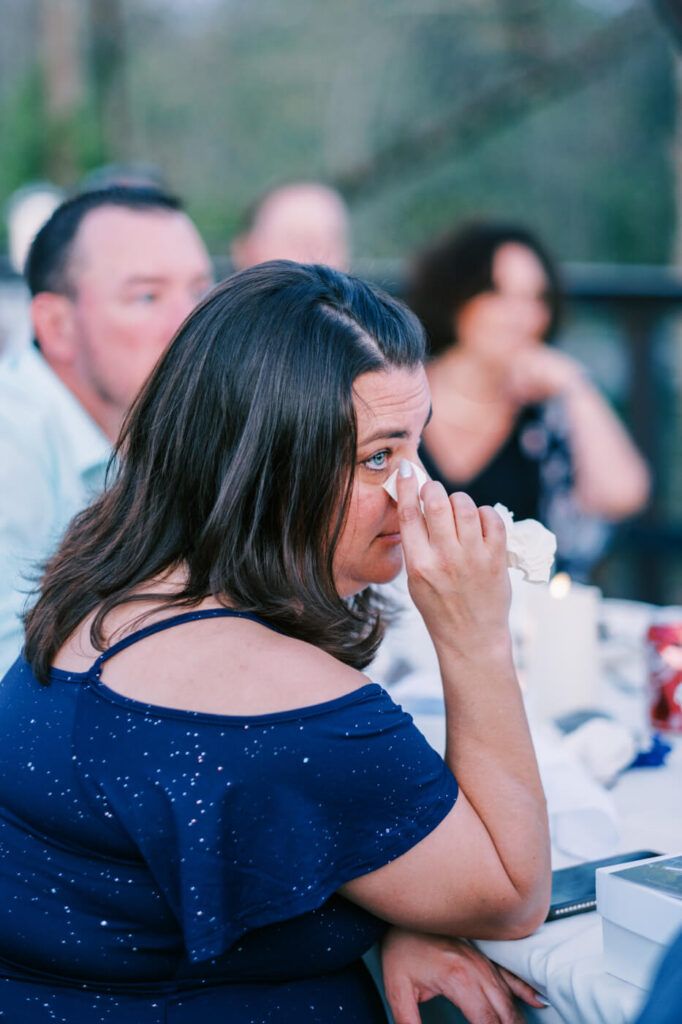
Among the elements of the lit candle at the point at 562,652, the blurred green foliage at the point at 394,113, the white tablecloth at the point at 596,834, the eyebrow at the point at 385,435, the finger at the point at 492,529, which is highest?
the blurred green foliage at the point at 394,113

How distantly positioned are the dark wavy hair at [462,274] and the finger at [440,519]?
7.69 ft

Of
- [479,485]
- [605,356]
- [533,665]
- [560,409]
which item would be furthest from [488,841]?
[605,356]

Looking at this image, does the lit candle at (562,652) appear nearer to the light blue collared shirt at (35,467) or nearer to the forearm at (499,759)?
the forearm at (499,759)

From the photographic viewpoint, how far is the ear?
261 centimetres

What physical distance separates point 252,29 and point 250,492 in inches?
356

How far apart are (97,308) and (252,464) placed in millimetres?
1501

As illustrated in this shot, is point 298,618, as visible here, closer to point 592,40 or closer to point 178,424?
point 178,424

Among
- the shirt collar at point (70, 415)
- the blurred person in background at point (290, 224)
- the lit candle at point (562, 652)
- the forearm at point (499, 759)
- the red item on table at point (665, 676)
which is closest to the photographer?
the forearm at point (499, 759)

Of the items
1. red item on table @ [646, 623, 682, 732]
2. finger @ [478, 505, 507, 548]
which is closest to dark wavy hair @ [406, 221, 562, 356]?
red item on table @ [646, 623, 682, 732]

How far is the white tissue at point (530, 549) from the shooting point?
1.35m

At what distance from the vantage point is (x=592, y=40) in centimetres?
750

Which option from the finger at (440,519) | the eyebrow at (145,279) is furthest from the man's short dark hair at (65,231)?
the finger at (440,519)

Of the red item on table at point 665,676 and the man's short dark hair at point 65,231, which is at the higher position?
the man's short dark hair at point 65,231

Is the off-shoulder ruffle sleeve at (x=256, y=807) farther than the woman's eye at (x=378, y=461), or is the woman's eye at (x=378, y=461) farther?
the woman's eye at (x=378, y=461)
